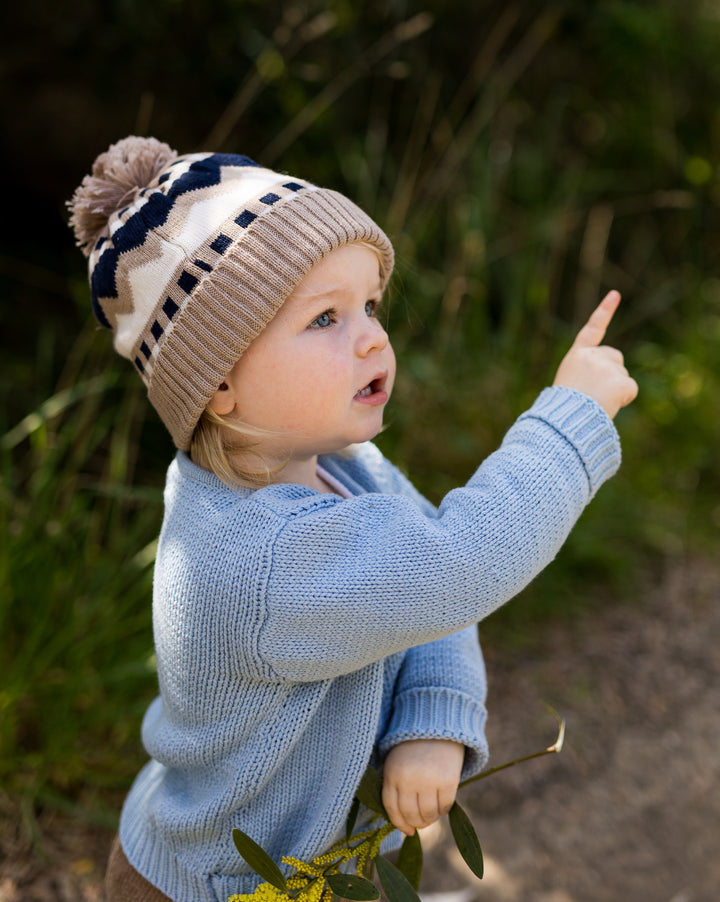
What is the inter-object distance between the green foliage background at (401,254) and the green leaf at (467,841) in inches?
43.3

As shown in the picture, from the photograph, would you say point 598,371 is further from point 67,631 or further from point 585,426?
point 67,631

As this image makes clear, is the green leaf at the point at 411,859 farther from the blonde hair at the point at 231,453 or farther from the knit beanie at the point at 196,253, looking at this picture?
the knit beanie at the point at 196,253

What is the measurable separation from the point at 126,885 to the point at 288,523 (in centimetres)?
74

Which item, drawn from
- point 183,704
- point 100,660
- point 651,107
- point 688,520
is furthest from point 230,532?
point 651,107

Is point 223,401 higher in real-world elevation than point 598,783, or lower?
higher

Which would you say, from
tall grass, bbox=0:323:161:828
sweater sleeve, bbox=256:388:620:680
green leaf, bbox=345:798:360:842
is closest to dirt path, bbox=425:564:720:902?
tall grass, bbox=0:323:161:828

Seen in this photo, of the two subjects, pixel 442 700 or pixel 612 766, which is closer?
pixel 442 700

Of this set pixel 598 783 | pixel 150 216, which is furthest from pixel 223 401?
pixel 598 783

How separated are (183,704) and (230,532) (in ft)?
0.99

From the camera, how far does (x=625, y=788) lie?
8.45 ft

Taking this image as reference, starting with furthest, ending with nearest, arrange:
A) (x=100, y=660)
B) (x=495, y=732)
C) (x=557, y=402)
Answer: (x=495, y=732), (x=100, y=660), (x=557, y=402)

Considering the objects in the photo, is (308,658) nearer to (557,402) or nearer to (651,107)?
(557,402)

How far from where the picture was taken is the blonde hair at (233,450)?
53.5 inches

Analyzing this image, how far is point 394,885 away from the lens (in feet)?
4.01
